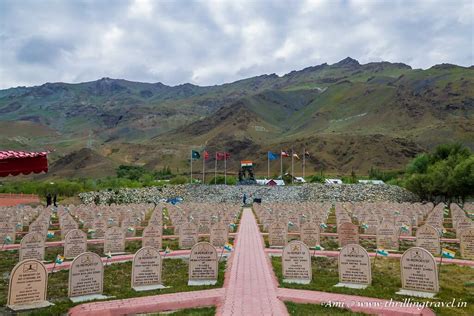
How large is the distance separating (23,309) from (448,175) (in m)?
40.6

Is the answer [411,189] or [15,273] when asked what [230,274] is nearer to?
[15,273]

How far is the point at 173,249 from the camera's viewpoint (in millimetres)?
14617

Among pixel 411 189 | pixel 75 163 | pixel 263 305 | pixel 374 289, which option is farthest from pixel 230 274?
pixel 75 163

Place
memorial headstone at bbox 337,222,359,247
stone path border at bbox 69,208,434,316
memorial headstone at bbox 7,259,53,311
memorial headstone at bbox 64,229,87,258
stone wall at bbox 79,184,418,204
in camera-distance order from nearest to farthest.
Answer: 1. stone path border at bbox 69,208,434,316
2. memorial headstone at bbox 7,259,53,311
3. memorial headstone at bbox 64,229,87,258
4. memorial headstone at bbox 337,222,359,247
5. stone wall at bbox 79,184,418,204

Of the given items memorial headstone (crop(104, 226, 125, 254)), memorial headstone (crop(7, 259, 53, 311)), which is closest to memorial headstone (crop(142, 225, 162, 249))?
memorial headstone (crop(104, 226, 125, 254))

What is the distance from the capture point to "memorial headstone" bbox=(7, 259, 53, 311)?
7570mm

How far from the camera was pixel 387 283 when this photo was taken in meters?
9.35

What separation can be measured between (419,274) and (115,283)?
673 cm

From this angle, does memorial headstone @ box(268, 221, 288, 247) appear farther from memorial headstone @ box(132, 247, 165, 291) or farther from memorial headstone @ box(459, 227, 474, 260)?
memorial headstone @ box(132, 247, 165, 291)

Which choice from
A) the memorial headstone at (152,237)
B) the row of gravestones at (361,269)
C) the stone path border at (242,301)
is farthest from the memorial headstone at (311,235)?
the memorial headstone at (152,237)

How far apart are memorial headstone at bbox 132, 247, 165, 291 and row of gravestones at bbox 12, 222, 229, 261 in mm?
3831

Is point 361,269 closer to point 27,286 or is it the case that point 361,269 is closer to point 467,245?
Answer: point 467,245

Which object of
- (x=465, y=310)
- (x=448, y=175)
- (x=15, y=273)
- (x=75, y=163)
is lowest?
(x=465, y=310)

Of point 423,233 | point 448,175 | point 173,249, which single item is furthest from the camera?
point 448,175
